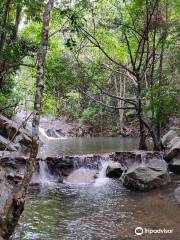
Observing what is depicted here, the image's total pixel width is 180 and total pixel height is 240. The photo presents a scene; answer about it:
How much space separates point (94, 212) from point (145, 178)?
2983 millimetres

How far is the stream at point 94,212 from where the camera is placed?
7.26 metres

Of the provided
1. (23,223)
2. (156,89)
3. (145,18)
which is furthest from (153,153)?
(23,223)

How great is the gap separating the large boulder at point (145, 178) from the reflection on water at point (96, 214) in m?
0.30

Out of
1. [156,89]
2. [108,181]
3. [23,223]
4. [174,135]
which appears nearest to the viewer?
[23,223]

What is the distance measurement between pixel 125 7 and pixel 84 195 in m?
9.01

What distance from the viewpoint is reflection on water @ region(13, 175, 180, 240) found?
7246mm

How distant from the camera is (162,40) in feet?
49.5

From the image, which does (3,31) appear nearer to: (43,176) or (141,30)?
(43,176)

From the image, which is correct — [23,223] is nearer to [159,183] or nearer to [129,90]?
[159,183]

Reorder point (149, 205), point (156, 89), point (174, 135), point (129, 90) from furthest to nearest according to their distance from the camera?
1. point (129, 90)
2. point (174, 135)
3. point (156, 89)
4. point (149, 205)

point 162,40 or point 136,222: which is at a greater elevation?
point 162,40

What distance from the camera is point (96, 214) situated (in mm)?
8664

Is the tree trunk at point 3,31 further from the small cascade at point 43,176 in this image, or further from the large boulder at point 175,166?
the large boulder at point 175,166

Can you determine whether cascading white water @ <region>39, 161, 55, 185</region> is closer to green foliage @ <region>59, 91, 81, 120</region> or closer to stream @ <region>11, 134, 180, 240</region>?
stream @ <region>11, 134, 180, 240</region>
